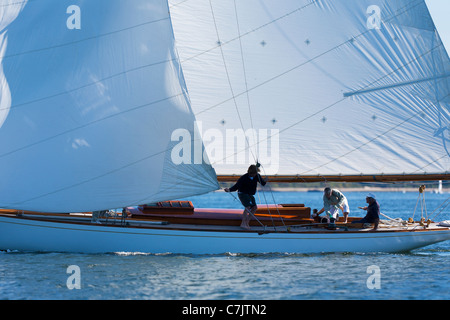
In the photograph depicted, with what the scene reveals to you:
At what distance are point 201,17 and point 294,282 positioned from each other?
682 cm

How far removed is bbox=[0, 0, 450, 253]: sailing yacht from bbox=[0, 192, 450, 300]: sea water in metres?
0.51

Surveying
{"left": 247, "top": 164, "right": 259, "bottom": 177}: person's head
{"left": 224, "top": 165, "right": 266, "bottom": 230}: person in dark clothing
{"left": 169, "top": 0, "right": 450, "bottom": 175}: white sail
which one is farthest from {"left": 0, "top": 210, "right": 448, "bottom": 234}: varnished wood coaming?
{"left": 169, "top": 0, "right": 450, "bottom": 175}: white sail

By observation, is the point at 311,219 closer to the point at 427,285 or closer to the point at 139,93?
the point at 427,285

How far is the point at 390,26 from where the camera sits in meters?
15.3

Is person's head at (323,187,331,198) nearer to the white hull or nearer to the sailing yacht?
the sailing yacht

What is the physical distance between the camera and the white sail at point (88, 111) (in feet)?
43.9

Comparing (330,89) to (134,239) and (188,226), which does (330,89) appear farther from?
(134,239)

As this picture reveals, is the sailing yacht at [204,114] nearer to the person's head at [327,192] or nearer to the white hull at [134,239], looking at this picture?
the white hull at [134,239]

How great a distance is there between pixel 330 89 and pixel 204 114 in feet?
10.4

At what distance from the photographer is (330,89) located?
1536 centimetres

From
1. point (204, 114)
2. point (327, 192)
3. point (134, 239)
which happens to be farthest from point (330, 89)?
point (134, 239)

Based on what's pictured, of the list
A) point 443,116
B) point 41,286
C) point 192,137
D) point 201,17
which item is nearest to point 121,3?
point 201,17

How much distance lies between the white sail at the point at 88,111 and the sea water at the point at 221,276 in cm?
131

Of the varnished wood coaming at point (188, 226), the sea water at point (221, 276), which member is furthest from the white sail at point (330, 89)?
the sea water at point (221, 276)
